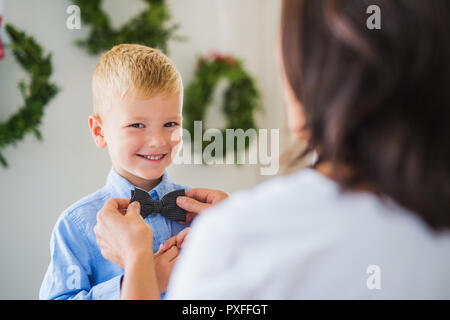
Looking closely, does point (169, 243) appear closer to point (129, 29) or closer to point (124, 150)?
point (124, 150)

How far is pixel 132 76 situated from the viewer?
829 mm

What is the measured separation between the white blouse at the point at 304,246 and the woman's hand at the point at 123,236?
8.5 inches

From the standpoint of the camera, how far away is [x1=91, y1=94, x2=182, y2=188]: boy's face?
0.83m

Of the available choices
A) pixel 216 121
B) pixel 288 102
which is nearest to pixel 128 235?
pixel 288 102

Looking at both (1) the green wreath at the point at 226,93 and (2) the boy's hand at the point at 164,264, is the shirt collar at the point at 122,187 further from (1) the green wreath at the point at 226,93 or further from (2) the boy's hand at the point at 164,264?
(1) the green wreath at the point at 226,93

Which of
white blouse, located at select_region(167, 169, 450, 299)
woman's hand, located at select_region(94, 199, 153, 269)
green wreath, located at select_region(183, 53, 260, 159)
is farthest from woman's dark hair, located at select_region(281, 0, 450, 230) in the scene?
green wreath, located at select_region(183, 53, 260, 159)

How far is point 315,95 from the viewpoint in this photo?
0.45 meters

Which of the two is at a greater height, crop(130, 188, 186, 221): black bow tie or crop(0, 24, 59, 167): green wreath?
crop(0, 24, 59, 167): green wreath

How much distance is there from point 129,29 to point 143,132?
1.02m

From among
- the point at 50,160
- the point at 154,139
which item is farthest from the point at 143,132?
the point at 50,160

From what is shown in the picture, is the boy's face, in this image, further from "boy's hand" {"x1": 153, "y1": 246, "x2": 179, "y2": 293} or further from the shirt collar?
"boy's hand" {"x1": 153, "y1": 246, "x2": 179, "y2": 293}

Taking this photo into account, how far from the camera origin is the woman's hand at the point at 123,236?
24.6 inches

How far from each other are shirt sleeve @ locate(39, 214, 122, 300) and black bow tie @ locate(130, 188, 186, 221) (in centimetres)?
13

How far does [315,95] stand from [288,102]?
2.8 inches
